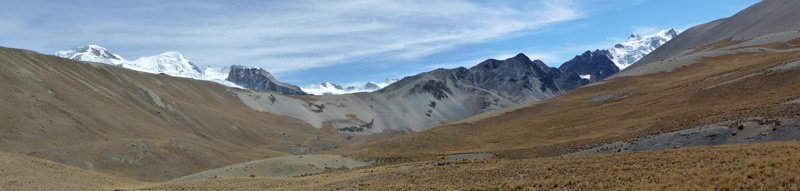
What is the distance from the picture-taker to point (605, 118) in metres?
83.9

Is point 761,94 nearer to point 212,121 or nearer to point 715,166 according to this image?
point 715,166

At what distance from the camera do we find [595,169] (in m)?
33.8

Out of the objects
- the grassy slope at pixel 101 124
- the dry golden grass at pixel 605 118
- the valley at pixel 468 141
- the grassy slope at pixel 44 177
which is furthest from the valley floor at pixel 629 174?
the grassy slope at pixel 101 124

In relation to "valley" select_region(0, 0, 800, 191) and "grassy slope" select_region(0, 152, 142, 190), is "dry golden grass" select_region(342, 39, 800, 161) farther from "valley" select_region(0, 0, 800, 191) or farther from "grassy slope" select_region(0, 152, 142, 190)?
"grassy slope" select_region(0, 152, 142, 190)

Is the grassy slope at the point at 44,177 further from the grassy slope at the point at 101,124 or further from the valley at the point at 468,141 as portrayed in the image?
the grassy slope at the point at 101,124

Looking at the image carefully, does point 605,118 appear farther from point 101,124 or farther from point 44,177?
point 101,124

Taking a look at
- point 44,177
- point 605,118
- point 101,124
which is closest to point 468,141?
point 605,118

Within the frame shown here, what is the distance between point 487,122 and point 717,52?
76251 mm

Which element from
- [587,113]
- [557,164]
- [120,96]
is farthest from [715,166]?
[120,96]

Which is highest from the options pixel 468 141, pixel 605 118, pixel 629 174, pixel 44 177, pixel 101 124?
pixel 101 124

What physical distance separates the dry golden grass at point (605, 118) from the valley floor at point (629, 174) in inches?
772

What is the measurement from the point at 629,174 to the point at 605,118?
186 feet

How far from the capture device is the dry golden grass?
60625 millimetres

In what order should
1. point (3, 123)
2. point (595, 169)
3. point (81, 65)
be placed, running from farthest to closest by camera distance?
1. point (81, 65)
2. point (3, 123)
3. point (595, 169)
